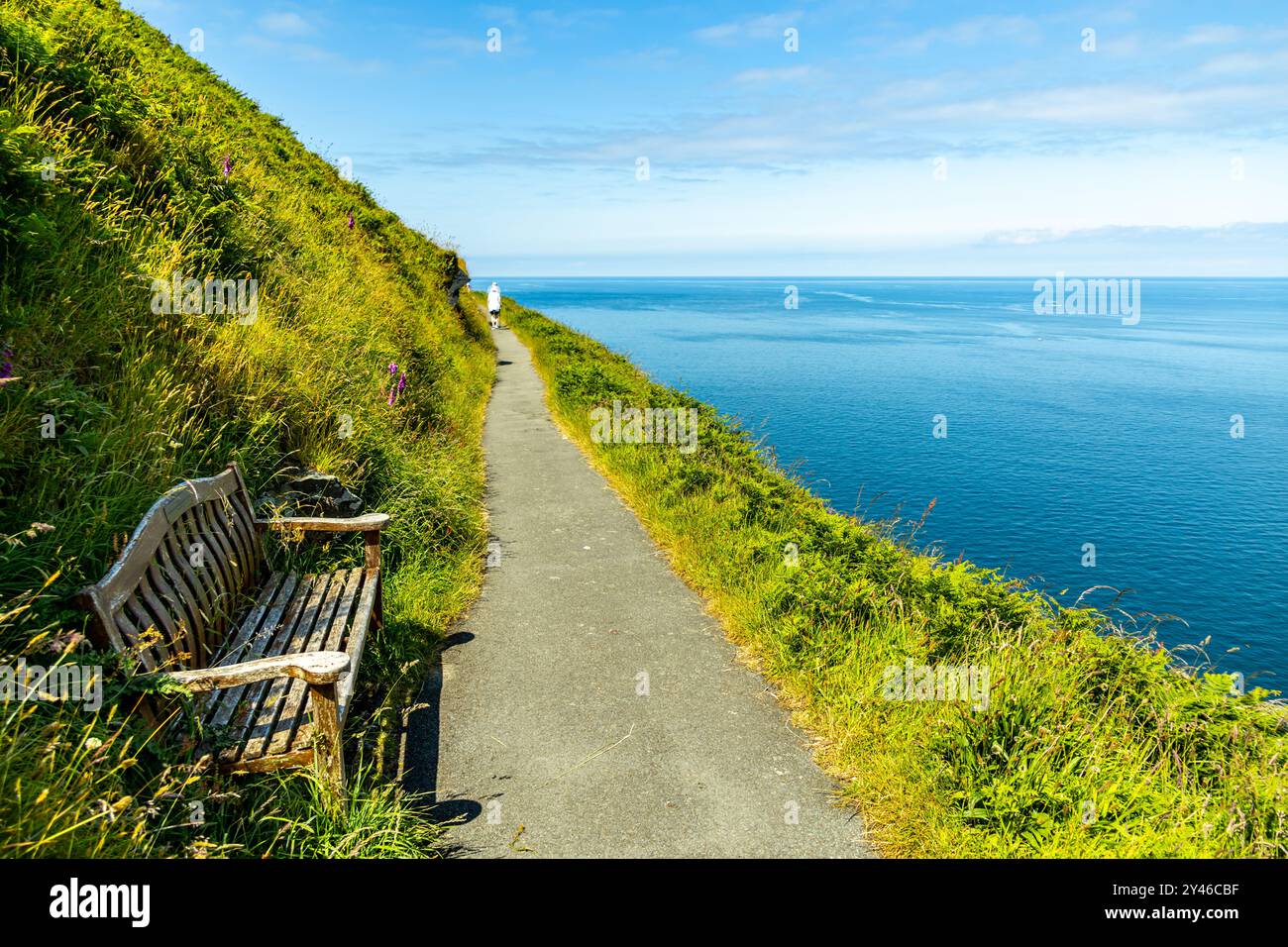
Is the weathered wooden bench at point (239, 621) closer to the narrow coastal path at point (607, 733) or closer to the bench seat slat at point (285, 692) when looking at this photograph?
the bench seat slat at point (285, 692)

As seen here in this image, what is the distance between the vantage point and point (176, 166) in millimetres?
7793

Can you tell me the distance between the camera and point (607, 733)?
15.6 ft

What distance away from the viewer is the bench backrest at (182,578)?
313 cm

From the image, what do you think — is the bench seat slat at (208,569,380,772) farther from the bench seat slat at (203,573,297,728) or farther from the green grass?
the green grass

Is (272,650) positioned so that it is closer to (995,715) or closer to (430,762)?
(430,762)

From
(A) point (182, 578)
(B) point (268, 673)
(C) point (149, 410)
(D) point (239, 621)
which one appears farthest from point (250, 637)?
(C) point (149, 410)

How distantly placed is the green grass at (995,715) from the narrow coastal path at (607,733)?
1.06 ft

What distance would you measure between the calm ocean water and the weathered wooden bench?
7666 mm

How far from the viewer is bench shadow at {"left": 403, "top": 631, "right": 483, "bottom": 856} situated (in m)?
3.88
